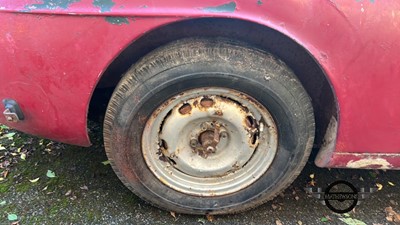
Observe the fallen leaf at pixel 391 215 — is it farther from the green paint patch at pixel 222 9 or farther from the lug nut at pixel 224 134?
the green paint patch at pixel 222 9

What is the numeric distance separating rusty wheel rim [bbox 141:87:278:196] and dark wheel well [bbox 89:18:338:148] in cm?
29

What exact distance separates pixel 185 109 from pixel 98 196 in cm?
88

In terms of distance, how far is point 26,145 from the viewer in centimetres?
303

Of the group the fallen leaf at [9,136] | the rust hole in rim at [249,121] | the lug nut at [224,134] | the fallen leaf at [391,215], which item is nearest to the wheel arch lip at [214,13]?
the rust hole in rim at [249,121]

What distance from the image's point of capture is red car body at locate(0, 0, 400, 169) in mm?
1841

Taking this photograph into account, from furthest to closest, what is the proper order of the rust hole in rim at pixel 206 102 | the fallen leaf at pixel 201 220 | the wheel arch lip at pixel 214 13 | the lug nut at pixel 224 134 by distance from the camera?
1. the fallen leaf at pixel 201 220
2. the lug nut at pixel 224 134
3. the rust hole in rim at pixel 206 102
4. the wheel arch lip at pixel 214 13

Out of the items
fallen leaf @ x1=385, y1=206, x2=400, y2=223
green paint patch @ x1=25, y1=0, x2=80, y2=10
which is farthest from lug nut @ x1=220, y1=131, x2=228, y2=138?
fallen leaf @ x1=385, y1=206, x2=400, y2=223

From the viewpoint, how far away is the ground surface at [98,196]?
2471 mm

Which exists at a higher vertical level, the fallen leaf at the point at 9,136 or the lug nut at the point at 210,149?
the lug nut at the point at 210,149

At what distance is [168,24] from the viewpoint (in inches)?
74.5

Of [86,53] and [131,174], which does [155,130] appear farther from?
[86,53]

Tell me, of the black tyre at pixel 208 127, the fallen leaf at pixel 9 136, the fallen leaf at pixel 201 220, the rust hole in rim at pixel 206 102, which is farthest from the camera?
the fallen leaf at pixel 9 136

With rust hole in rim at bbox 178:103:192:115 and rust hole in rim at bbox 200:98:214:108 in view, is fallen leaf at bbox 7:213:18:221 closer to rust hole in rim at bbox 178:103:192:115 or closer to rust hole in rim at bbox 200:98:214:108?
rust hole in rim at bbox 178:103:192:115

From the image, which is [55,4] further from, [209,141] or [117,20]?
[209,141]
